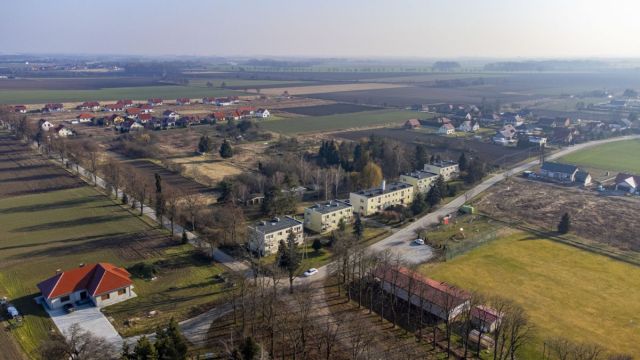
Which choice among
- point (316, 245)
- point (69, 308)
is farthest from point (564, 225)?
point (69, 308)

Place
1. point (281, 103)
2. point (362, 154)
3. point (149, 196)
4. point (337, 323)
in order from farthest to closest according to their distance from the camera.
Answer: point (281, 103), point (362, 154), point (149, 196), point (337, 323)

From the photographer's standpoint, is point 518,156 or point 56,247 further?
point 518,156

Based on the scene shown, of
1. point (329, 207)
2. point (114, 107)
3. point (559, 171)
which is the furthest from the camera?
point (114, 107)

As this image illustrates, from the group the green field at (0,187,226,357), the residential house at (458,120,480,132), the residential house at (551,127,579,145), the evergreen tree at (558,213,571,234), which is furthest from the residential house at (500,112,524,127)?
the green field at (0,187,226,357)

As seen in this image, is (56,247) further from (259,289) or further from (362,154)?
(362,154)

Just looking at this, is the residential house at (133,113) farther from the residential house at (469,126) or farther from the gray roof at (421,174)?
the residential house at (469,126)

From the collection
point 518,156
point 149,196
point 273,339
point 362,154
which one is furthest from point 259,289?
point 518,156

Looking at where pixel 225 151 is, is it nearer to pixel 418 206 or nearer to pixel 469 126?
pixel 418 206
